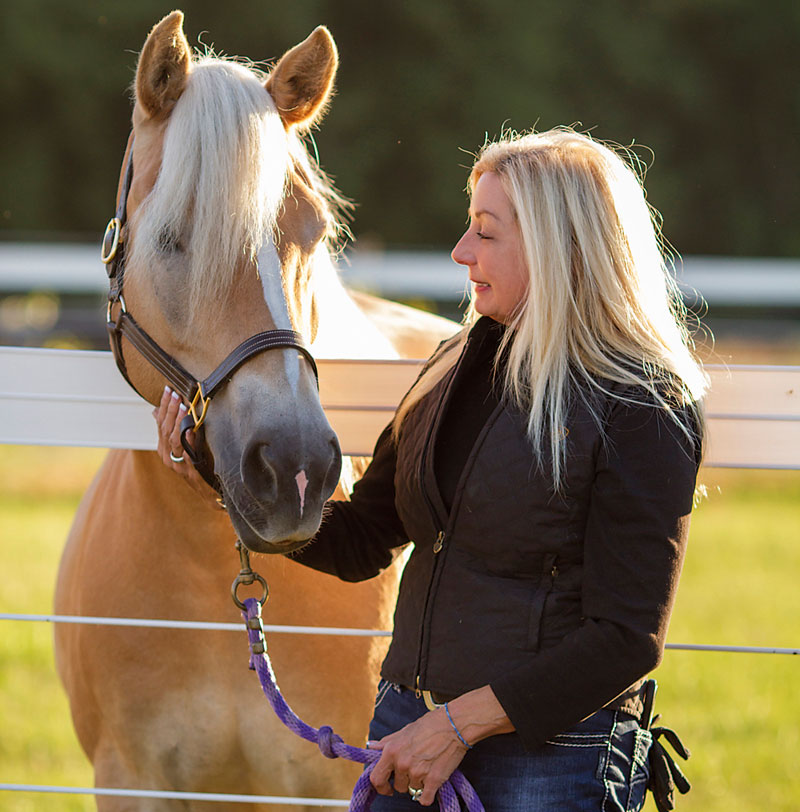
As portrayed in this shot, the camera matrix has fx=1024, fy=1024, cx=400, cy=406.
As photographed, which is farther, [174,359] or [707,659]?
[707,659]

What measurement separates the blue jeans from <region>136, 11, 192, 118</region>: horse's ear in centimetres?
118

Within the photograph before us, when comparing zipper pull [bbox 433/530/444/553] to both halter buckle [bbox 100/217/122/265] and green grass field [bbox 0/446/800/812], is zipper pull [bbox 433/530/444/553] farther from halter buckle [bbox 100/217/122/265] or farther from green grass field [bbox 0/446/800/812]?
halter buckle [bbox 100/217/122/265]

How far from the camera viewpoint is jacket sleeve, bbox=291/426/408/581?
1.96m

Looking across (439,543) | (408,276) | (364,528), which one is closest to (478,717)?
(439,543)

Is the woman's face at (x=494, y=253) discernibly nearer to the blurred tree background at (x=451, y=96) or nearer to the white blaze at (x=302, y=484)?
the white blaze at (x=302, y=484)

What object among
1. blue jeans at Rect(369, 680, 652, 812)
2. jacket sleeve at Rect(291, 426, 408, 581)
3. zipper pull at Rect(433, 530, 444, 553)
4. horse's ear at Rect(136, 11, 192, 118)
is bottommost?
blue jeans at Rect(369, 680, 652, 812)

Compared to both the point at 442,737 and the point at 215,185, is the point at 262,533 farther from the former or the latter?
the point at 215,185

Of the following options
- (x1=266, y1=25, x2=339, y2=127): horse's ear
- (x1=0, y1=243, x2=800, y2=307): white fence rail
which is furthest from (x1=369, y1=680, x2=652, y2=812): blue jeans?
(x1=0, y1=243, x2=800, y2=307): white fence rail

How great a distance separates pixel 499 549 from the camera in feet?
5.19

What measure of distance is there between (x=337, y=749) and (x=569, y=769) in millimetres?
415

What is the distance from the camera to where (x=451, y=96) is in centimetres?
2189

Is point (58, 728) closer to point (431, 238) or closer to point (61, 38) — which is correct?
point (431, 238)

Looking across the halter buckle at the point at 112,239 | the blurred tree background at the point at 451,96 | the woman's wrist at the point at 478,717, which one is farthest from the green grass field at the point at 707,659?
the blurred tree background at the point at 451,96

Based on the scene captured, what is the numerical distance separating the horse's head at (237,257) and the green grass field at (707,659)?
2.90 ft
